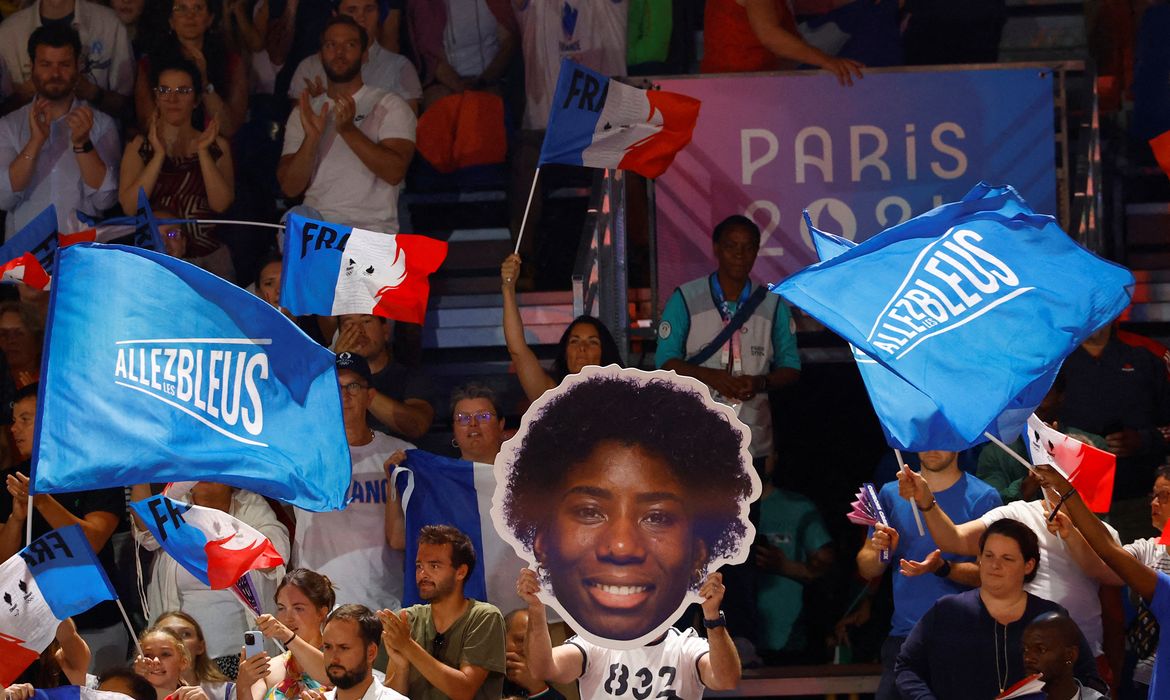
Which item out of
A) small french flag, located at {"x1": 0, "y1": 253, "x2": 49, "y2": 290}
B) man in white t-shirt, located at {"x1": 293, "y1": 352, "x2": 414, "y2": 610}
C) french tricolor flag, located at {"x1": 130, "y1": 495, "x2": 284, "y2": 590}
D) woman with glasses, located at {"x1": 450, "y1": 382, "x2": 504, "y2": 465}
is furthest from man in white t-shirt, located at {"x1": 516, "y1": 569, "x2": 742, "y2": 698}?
small french flag, located at {"x1": 0, "y1": 253, "x2": 49, "y2": 290}

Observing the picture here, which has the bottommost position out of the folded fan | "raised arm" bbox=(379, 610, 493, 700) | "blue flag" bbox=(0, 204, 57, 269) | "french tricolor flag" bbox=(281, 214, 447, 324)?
"raised arm" bbox=(379, 610, 493, 700)

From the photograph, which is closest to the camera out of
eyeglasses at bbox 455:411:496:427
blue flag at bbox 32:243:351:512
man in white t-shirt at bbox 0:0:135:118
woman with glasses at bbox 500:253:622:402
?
blue flag at bbox 32:243:351:512

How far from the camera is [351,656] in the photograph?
7.04 meters

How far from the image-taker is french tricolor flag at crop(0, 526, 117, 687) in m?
6.87

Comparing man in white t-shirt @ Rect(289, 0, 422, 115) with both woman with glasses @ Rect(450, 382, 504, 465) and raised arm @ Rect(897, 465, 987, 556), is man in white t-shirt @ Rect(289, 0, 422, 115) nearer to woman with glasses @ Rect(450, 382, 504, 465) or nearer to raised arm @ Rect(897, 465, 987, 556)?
woman with glasses @ Rect(450, 382, 504, 465)

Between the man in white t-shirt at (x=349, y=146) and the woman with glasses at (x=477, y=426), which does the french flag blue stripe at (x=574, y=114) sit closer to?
the man in white t-shirt at (x=349, y=146)

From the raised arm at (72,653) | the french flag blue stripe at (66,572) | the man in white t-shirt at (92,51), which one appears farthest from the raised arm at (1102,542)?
the man in white t-shirt at (92,51)

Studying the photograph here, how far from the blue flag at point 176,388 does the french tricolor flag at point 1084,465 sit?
106 inches

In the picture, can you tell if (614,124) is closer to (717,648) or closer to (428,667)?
(428,667)

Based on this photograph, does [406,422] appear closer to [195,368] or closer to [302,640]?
[302,640]

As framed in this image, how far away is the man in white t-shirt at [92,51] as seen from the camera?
36.4 ft

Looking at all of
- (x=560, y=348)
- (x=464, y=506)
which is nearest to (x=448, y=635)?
(x=464, y=506)

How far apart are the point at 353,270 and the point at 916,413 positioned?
3.28 meters

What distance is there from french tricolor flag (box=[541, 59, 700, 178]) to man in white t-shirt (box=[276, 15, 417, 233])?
42.2 inches
